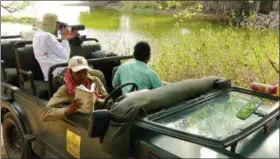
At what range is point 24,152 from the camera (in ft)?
12.8

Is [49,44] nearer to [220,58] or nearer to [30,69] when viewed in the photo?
[30,69]

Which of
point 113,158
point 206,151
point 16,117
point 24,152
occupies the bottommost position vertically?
point 24,152

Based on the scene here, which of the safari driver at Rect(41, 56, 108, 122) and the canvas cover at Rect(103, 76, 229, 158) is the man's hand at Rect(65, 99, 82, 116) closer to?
the safari driver at Rect(41, 56, 108, 122)

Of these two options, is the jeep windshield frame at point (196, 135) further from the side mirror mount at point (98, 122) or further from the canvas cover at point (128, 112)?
the side mirror mount at point (98, 122)

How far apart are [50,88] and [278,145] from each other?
7.63ft

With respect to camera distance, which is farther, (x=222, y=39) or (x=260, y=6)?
(x=260, y=6)

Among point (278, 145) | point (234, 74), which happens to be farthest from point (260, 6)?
point (278, 145)

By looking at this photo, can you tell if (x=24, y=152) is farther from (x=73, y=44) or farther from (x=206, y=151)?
(x=206, y=151)

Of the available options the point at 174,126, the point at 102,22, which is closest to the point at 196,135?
the point at 174,126

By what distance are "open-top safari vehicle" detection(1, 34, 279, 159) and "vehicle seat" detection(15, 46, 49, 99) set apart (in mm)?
280

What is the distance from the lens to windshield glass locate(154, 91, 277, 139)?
2164mm

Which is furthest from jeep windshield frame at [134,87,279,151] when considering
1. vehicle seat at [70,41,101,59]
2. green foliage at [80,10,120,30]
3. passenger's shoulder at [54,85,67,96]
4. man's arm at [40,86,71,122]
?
green foliage at [80,10,120,30]

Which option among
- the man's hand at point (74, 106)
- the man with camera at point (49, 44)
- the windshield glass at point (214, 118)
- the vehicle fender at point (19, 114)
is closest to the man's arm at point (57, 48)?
the man with camera at point (49, 44)

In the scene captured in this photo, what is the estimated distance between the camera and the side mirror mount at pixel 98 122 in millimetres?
2248
